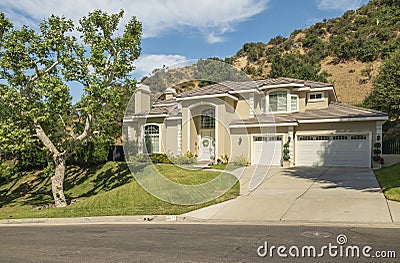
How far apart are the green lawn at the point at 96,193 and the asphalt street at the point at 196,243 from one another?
2985 millimetres

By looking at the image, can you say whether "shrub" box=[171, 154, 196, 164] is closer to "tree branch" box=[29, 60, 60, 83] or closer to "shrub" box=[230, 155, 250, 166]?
"shrub" box=[230, 155, 250, 166]

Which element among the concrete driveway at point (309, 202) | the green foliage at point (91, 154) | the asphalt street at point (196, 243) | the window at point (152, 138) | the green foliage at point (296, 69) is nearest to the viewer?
the asphalt street at point (196, 243)

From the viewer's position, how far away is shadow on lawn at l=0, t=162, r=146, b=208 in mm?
16547

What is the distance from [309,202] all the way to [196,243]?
523cm

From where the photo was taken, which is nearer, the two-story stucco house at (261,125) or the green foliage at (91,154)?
the two-story stucco house at (261,125)

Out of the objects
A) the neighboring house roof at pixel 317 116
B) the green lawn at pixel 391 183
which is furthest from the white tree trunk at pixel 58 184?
the green lawn at pixel 391 183

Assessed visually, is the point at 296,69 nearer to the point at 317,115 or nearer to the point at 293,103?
the point at 293,103

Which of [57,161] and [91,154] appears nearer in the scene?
[57,161]

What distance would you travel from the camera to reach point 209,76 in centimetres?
1531

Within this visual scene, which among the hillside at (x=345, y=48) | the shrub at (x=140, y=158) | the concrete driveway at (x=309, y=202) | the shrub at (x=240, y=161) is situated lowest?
the concrete driveway at (x=309, y=202)

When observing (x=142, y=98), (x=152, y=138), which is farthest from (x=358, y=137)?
(x=152, y=138)

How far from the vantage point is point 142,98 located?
1800cm

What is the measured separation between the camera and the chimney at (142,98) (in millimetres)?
15385

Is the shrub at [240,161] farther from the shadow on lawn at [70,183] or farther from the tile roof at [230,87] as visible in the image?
the shadow on lawn at [70,183]
